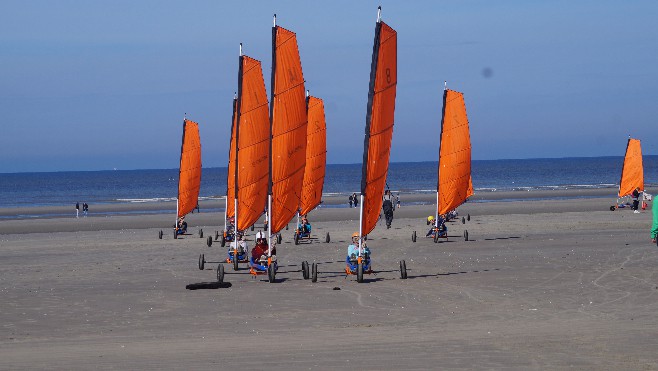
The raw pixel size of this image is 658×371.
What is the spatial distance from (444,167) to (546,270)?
14.0 meters

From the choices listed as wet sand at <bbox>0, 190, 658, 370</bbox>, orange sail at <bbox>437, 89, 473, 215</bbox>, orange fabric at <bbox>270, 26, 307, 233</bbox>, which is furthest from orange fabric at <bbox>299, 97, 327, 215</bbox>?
orange fabric at <bbox>270, 26, 307, 233</bbox>

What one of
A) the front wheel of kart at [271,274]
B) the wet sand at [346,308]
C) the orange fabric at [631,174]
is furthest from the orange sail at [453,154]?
the orange fabric at [631,174]

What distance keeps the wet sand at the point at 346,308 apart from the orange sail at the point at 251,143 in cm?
204

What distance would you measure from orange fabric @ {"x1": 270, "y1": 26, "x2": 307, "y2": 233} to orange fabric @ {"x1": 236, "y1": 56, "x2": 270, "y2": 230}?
2634 millimetres

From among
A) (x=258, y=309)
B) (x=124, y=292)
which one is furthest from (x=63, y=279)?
(x=258, y=309)

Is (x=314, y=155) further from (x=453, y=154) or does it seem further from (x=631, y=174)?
(x=631, y=174)

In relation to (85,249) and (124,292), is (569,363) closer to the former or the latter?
(124,292)

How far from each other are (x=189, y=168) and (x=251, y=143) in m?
17.7

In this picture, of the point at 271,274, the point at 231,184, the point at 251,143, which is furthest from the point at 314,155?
the point at 271,274

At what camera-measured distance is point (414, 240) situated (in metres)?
39.7

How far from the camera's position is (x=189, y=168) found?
4741cm

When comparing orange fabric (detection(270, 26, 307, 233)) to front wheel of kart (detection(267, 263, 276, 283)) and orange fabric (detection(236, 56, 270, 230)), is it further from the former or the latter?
orange fabric (detection(236, 56, 270, 230))

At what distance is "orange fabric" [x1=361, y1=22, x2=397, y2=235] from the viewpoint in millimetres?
25031

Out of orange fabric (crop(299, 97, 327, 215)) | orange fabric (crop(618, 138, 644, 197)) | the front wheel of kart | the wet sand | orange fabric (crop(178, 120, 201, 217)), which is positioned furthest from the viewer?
orange fabric (crop(618, 138, 644, 197))
